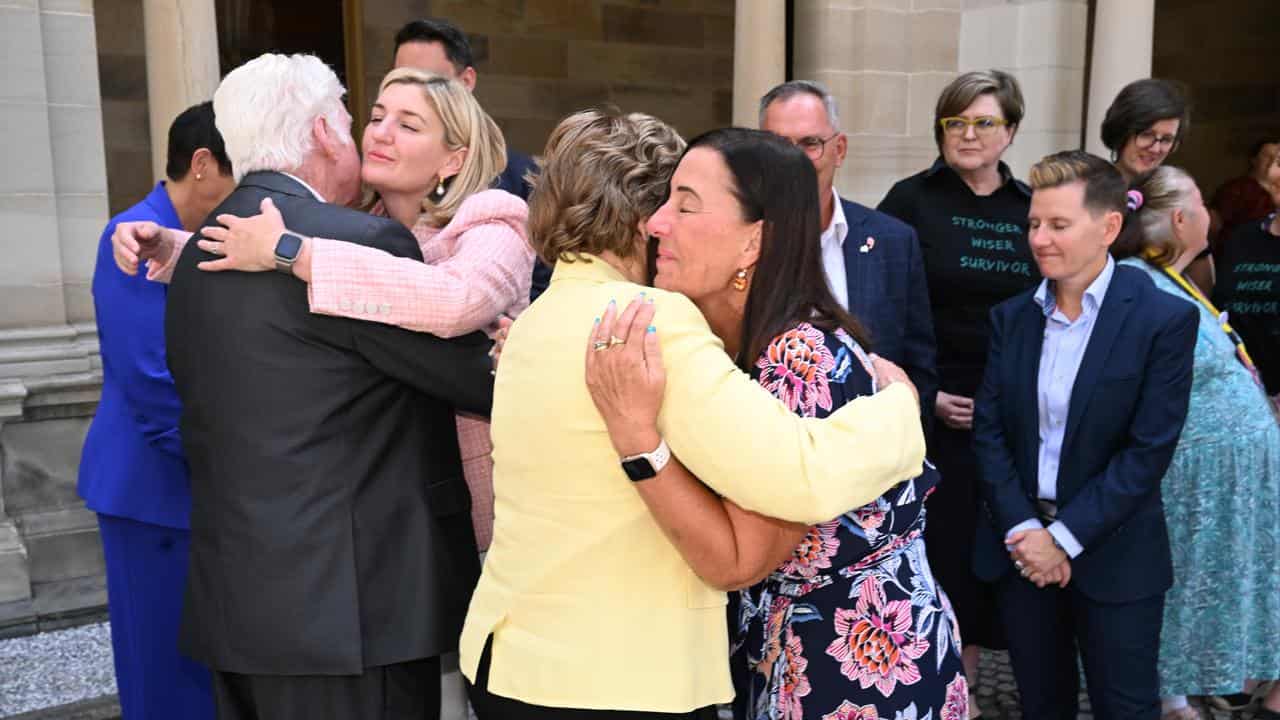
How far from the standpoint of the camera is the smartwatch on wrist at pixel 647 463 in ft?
5.18

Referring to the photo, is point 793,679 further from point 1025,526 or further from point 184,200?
point 184,200

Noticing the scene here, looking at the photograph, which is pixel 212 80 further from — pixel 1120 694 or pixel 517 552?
pixel 1120 694

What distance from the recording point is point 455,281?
204 centimetres

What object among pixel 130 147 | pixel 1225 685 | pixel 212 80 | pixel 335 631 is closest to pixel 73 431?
pixel 212 80

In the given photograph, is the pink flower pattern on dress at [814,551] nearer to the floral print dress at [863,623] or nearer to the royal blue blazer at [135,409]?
the floral print dress at [863,623]

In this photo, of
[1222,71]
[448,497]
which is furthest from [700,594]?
[1222,71]

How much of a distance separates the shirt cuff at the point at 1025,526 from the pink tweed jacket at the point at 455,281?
1.48m

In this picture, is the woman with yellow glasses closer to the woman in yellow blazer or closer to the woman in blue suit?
the woman in yellow blazer

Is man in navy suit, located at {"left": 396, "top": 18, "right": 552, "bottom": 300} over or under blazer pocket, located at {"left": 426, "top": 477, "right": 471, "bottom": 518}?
over

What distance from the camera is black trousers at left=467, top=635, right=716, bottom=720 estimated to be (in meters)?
1.69

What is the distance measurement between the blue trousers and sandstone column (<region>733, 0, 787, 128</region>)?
12.1 feet

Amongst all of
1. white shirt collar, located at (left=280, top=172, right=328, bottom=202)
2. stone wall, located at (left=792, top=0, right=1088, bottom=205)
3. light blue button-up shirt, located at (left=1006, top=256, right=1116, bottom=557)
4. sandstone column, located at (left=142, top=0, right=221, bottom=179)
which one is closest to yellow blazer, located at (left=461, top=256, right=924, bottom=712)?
white shirt collar, located at (left=280, top=172, right=328, bottom=202)

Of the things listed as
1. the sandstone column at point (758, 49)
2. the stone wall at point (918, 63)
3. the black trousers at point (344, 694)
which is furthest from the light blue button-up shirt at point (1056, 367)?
the stone wall at point (918, 63)

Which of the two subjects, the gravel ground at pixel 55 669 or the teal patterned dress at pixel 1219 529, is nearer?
the teal patterned dress at pixel 1219 529
